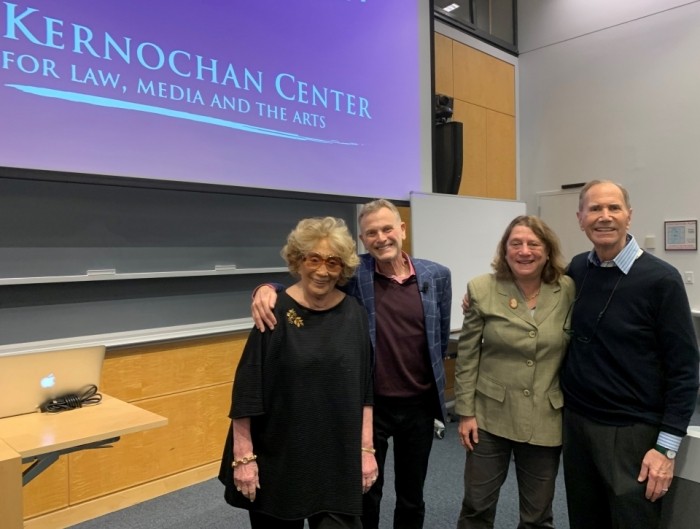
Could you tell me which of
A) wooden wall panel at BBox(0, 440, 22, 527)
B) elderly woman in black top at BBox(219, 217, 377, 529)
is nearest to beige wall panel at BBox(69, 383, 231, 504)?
wooden wall panel at BBox(0, 440, 22, 527)

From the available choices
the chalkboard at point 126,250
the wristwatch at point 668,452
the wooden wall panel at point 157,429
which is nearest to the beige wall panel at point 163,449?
the wooden wall panel at point 157,429

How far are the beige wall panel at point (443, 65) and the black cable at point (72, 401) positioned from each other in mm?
3851

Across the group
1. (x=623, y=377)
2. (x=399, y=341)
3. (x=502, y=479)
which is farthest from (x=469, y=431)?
(x=623, y=377)

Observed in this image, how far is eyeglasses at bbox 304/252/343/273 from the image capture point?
1.41 meters

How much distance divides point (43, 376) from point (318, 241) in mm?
1091

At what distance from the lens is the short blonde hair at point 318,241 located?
143cm

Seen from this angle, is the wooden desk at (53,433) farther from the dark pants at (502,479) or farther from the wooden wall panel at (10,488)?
the dark pants at (502,479)

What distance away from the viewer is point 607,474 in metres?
1.49

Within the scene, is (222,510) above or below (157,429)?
below

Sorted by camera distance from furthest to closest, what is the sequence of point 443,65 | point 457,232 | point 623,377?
point 443,65
point 457,232
point 623,377

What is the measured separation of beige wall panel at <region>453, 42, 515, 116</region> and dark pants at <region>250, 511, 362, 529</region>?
166 inches

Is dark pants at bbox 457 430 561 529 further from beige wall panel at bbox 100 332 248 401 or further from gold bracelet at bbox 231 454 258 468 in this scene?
beige wall panel at bbox 100 332 248 401

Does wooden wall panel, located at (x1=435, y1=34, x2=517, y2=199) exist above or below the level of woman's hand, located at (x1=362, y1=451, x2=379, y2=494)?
above

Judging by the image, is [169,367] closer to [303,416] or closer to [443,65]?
[303,416]
